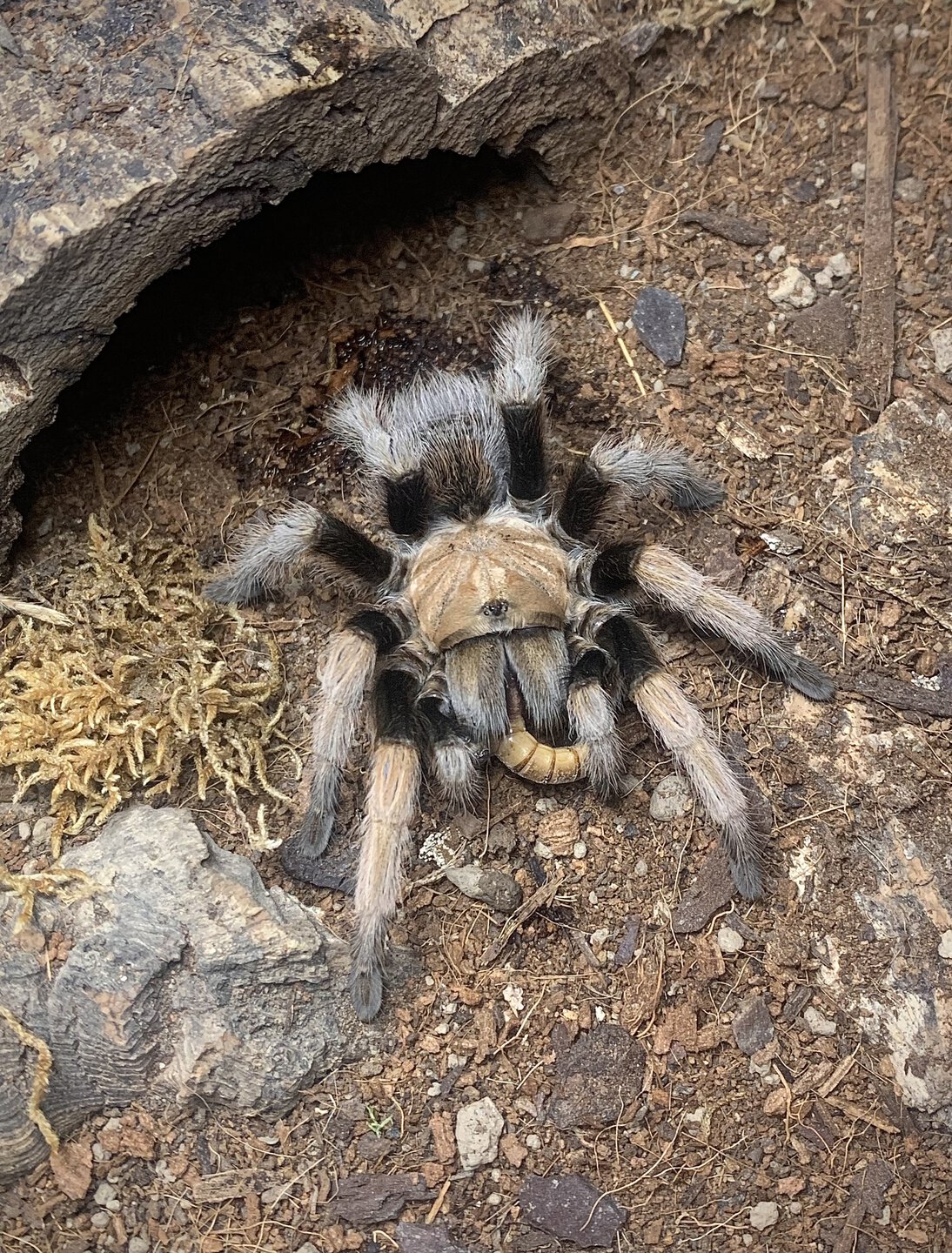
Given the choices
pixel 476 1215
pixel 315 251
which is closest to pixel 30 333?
pixel 315 251

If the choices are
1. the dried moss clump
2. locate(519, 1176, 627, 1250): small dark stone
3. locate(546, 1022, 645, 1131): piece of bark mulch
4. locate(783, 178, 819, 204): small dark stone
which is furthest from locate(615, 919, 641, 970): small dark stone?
locate(783, 178, 819, 204): small dark stone

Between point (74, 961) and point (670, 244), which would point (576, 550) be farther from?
point (74, 961)

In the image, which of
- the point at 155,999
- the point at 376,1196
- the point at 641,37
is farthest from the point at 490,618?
the point at 641,37

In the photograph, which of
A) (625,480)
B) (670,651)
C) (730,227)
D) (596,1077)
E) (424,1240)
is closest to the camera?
(424,1240)

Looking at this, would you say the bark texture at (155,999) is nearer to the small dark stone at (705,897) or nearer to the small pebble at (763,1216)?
the small dark stone at (705,897)

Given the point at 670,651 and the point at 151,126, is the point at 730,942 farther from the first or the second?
the point at 151,126

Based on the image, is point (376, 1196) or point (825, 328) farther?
point (825, 328)
